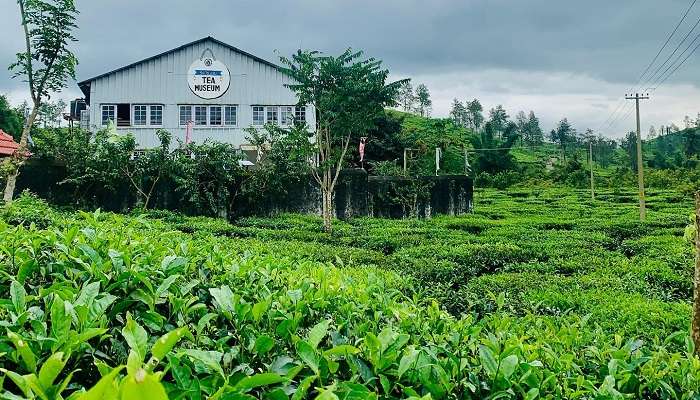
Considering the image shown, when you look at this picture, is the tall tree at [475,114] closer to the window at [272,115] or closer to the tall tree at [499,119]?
the tall tree at [499,119]

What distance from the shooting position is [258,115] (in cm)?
2441

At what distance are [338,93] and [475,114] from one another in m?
60.3

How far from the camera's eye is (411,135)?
32.4m

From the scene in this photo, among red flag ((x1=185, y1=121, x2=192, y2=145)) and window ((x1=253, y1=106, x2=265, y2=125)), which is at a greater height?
window ((x1=253, y1=106, x2=265, y2=125))

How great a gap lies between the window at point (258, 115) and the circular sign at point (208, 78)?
1.54 meters

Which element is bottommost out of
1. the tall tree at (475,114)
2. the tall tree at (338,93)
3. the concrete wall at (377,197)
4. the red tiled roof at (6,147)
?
the concrete wall at (377,197)

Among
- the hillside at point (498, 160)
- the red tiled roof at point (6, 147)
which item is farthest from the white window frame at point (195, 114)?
the red tiled roof at point (6, 147)

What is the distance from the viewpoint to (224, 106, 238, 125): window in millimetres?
24141

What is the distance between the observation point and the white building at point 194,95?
2372 cm

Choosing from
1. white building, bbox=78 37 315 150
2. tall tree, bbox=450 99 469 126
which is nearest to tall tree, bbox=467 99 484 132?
tall tree, bbox=450 99 469 126

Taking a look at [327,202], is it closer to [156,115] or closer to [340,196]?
[340,196]

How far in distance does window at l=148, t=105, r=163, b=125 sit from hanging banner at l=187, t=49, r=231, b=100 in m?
1.61

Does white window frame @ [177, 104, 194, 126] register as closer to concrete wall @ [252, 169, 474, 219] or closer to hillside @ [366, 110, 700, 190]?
hillside @ [366, 110, 700, 190]

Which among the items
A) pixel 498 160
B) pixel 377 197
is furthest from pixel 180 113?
pixel 498 160
